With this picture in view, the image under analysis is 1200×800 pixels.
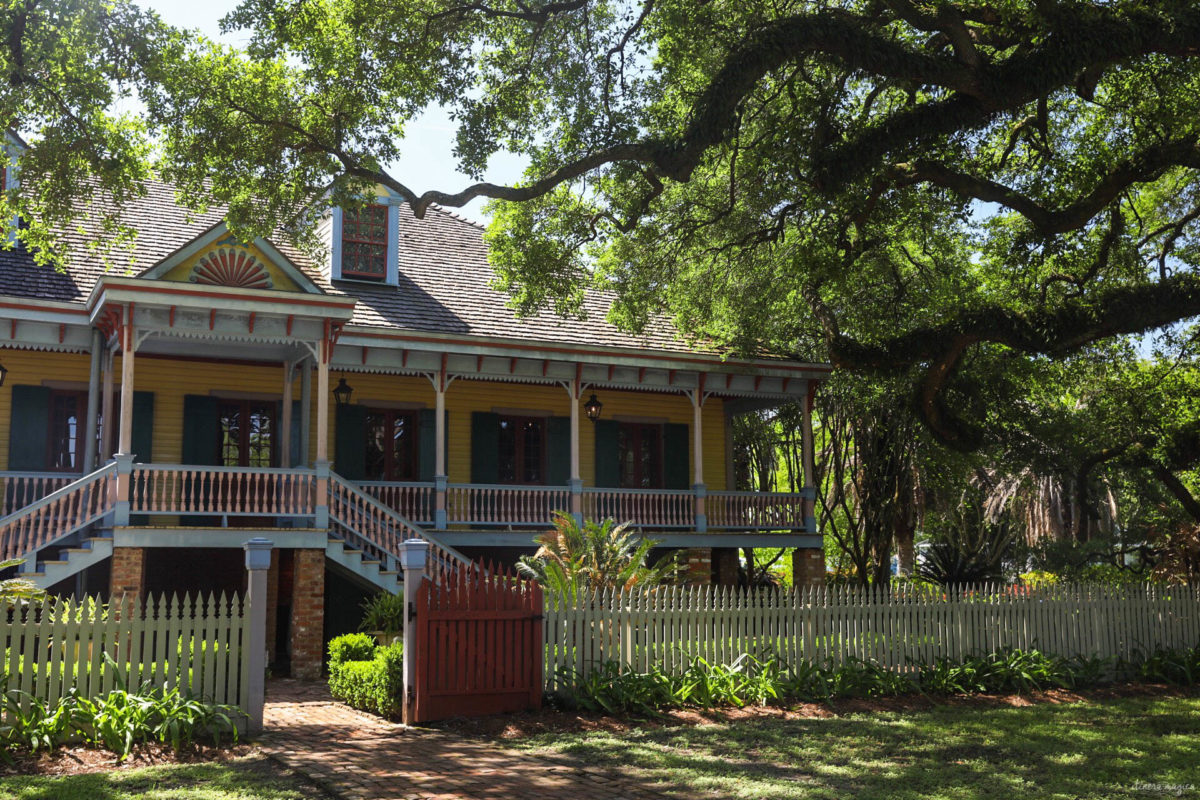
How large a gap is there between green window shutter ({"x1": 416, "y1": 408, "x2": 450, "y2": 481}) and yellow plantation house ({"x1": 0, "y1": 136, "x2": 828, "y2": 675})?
43mm

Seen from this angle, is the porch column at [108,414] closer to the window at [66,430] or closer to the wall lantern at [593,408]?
the window at [66,430]

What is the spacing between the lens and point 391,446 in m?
21.1

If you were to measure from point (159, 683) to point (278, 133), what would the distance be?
23.7 feet

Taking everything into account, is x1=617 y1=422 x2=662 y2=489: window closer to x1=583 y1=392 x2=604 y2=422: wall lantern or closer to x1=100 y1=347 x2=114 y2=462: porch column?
x1=583 y1=392 x2=604 y2=422: wall lantern

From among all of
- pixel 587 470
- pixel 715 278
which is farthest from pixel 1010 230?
pixel 587 470

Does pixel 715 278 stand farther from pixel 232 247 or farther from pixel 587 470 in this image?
pixel 232 247

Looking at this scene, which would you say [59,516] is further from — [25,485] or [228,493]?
[228,493]

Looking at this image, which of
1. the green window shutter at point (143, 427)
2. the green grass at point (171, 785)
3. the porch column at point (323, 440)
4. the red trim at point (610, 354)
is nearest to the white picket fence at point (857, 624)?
the green grass at point (171, 785)

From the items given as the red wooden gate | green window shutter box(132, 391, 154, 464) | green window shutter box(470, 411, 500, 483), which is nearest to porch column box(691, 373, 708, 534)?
green window shutter box(470, 411, 500, 483)

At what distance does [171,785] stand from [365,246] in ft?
47.8

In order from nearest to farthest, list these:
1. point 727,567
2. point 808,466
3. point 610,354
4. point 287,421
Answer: point 287,421 < point 610,354 < point 808,466 < point 727,567

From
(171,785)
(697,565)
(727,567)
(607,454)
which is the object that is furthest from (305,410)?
(171,785)

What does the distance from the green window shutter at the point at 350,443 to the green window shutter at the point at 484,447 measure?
7.05 ft

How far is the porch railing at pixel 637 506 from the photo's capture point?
68.8 feet
